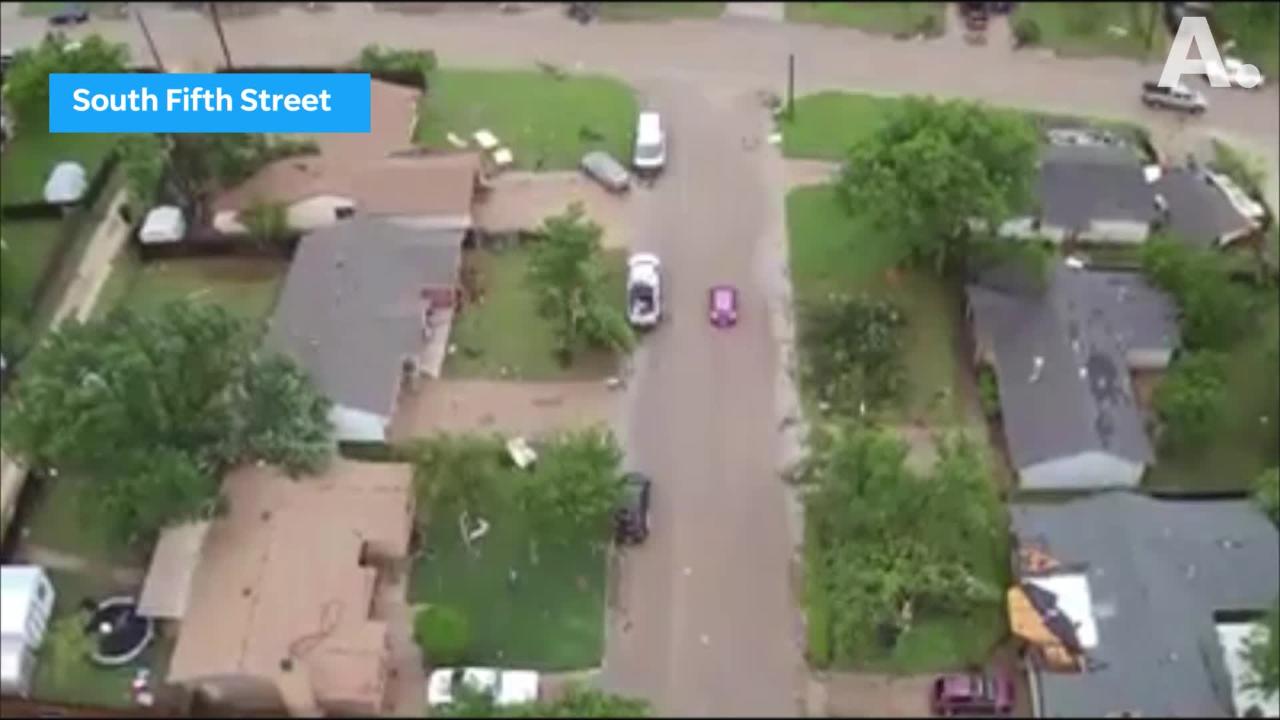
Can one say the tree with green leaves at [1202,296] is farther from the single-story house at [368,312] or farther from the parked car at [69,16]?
the parked car at [69,16]

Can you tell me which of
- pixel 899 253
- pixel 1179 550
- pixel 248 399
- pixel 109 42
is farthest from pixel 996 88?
pixel 109 42

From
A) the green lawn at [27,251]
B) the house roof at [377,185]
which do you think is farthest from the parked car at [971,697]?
the green lawn at [27,251]

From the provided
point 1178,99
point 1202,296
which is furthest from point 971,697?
point 1178,99

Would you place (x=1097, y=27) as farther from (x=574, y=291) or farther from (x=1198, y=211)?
(x=574, y=291)

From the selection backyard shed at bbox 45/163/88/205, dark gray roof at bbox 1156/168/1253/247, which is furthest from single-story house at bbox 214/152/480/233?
dark gray roof at bbox 1156/168/1253/247

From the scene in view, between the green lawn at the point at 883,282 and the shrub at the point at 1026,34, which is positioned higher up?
the shrub at the point at 1026,34

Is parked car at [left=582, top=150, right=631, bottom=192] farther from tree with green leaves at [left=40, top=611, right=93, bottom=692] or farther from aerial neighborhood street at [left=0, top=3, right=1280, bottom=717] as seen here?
tree with green leaves at [left=40, top=611, right=93, bottom=692]
